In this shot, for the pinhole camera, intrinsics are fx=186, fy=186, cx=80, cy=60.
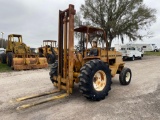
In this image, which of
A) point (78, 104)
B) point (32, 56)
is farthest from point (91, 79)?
point (32, 56)

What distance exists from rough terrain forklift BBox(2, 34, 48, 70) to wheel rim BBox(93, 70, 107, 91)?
854 centimetres

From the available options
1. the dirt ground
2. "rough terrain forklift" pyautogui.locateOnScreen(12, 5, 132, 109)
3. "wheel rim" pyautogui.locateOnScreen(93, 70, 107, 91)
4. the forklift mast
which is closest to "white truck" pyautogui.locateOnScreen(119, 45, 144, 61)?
"rough terrain forklift" pyautogui.locateOnScreen(12, 5, 132, 109)

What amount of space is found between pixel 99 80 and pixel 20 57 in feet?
34.3

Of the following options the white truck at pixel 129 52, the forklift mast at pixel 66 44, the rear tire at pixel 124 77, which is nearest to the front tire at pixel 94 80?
the forklift mast at pixel 66 44

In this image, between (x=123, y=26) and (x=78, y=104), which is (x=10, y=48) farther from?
(x=123, y=26)

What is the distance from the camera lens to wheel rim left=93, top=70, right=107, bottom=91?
5990mm

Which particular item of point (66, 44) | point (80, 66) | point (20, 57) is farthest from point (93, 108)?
point (20, 57)

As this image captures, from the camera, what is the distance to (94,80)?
600 cm

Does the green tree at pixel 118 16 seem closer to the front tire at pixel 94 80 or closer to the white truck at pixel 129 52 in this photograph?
the white truck at pixel 129 52

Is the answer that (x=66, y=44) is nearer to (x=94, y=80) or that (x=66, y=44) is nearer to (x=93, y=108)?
(x=94, y=80)

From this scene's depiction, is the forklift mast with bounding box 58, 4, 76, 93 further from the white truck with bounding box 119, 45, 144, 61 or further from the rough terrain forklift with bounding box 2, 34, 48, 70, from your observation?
the white truck with bounding box 119, 45, 144, 61

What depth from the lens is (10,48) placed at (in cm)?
1639

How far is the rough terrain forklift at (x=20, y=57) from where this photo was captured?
13.4m

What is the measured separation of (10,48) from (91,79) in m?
12.7
